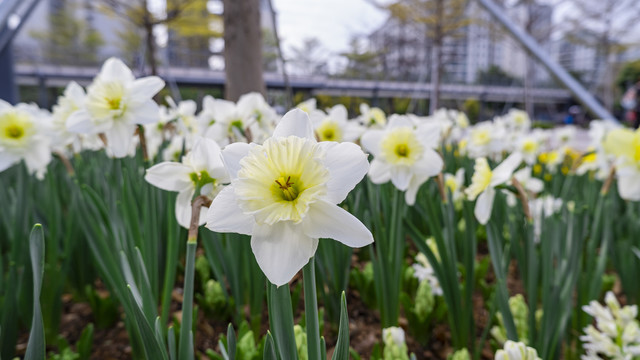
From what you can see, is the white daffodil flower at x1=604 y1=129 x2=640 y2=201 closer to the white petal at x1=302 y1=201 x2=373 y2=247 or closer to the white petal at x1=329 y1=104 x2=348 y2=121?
the white petal at x1=329 y1=104 x2=348 y2=121

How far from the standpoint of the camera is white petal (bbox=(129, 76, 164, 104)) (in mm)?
1145

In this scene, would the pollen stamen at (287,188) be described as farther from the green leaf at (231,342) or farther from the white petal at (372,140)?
the white petal at (372,140)

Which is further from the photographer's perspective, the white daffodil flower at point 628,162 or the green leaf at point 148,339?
the white daffodil flower at point 628,162

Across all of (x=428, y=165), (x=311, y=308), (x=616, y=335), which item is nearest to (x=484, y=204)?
(x=428, y=165)

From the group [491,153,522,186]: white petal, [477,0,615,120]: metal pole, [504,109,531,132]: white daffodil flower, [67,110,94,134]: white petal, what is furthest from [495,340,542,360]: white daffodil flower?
[504,109,531,132]: white daffodil flower

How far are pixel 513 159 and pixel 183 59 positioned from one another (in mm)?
24382

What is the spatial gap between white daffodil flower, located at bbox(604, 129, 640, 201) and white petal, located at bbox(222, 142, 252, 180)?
1298 mm

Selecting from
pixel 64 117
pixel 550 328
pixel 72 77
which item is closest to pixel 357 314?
pixel 550 328

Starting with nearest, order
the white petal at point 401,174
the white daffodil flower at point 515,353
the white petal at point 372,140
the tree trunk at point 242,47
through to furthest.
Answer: the white daffodil flower at point 515,353 → the white petal at point 401,174 → the white petal at point 372,140 → the tree trunk at point 242,47

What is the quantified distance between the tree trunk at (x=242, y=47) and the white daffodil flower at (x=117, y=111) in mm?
1718

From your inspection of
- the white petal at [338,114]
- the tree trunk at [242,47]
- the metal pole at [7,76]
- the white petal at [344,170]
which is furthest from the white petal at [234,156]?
the metal pole at [7,76]

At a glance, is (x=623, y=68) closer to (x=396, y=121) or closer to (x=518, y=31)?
(x=518, y=31)

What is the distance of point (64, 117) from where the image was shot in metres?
1.44

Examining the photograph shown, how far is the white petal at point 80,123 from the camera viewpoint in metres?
1.13
